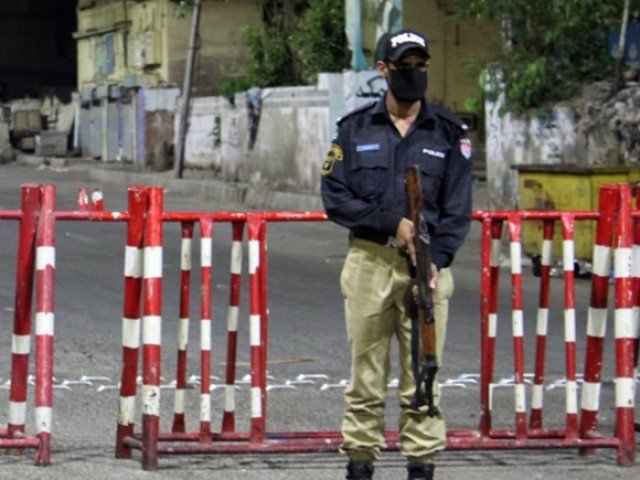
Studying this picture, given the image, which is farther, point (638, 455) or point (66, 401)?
point (66, 401)

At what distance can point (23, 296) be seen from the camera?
294 inches

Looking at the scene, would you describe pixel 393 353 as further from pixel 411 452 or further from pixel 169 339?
pixel 411 452

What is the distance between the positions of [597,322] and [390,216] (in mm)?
1757

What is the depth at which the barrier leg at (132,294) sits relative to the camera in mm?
7363

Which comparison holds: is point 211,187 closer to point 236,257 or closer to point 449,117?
point 236,257

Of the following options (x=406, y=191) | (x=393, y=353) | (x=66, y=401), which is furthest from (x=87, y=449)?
(x=393, y=353)

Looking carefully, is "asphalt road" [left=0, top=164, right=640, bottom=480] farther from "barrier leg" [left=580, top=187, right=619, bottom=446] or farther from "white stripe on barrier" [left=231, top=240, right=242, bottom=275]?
"white stripe on barrier" [left=231, top=240, right=242, bottom=275]

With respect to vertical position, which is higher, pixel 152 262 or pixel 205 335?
pixel 152 262

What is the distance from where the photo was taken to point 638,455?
26.1 ft

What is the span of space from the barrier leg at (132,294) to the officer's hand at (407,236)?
1.44 metres

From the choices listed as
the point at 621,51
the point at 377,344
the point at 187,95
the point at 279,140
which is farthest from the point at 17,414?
the point at 187,95

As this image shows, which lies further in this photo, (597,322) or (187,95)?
(187,95)

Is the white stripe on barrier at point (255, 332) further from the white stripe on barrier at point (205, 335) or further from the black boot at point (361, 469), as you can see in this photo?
the black boot at point (361, 469)

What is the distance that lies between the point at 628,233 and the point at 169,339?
5.18 metres
